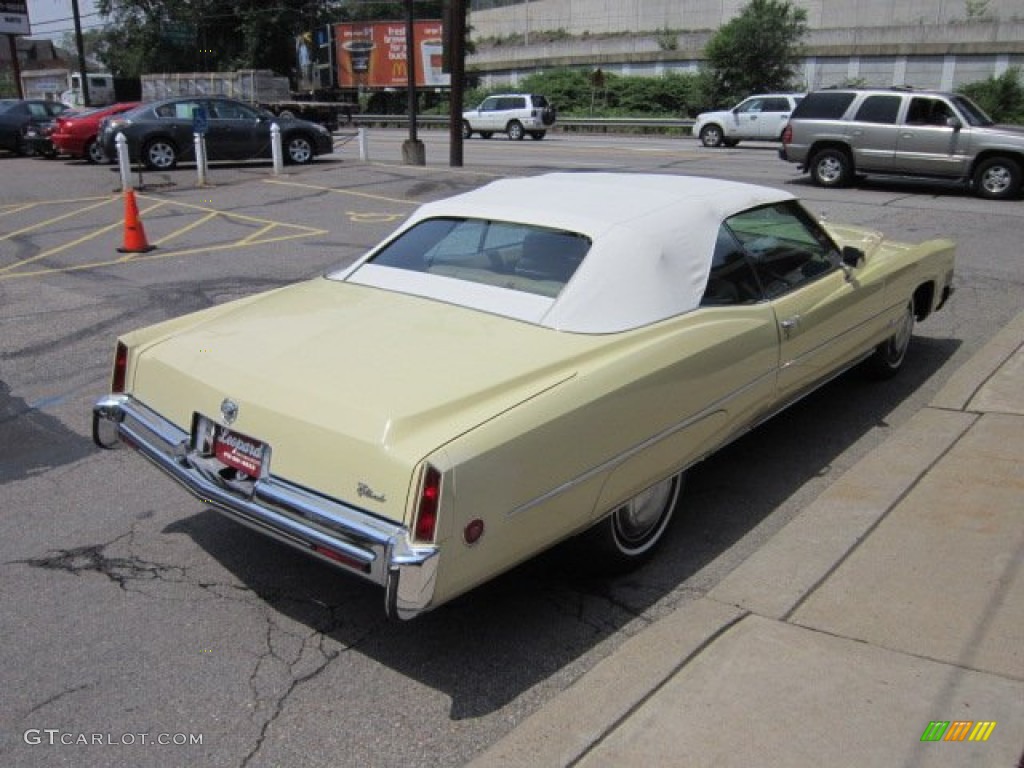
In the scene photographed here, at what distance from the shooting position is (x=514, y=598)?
3.80m

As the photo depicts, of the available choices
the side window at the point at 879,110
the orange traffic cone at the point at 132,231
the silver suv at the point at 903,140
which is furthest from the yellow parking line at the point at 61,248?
the side window at the point at 879,110

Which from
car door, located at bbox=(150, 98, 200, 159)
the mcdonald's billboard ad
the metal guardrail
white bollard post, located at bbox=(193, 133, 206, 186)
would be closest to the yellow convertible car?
white bollard post, located at bbox=(193, 133, 206, 186)

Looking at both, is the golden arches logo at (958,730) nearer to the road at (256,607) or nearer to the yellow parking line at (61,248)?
the road at (256,607)

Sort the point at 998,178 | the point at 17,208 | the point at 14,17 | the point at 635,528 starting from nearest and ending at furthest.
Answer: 1. the point at 635,528
2. the point at 17,208
3. the point at 998,178
4. the point at 14,17

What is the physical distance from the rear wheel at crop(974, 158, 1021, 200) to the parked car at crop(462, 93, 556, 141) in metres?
20.4

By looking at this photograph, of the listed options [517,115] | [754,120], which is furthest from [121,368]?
[517,115]

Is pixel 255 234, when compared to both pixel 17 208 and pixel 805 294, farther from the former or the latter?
pixel 805 294

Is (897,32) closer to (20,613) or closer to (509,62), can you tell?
(509,62)

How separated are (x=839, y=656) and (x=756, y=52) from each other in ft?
136

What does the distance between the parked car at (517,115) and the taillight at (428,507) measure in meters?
32.2

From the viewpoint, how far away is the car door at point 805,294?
15.0ft

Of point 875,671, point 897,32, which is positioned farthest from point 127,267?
point 897,32

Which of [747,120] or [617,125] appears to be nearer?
[747,120]

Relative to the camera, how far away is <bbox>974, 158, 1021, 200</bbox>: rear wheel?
51.3 ft
